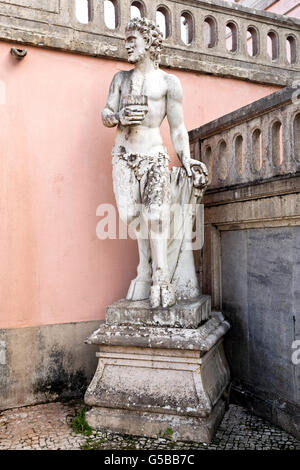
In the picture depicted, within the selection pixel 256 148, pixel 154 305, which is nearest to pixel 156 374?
pixel 154 305

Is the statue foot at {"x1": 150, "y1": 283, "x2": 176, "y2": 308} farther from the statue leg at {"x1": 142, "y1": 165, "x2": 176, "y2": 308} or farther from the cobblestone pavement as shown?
the cobblestone pavement

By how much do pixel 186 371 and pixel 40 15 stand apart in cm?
320

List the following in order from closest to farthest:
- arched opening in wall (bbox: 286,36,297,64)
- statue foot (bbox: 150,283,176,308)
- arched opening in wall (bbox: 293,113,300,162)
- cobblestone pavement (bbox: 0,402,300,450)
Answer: cobblestone pavement (bbox: 0,402,300,450), arched opening in wall (bbox: 293,113,300,162), statue foot (bbox: 150,283,176,308), arched opening in wall (bbox: 286,36,297,64)

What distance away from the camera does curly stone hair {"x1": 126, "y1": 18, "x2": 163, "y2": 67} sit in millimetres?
3344

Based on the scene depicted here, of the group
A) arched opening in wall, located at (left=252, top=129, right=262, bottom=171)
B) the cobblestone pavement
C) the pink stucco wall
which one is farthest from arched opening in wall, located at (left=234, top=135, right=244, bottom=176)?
the cobblestone pavement

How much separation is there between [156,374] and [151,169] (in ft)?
4.95

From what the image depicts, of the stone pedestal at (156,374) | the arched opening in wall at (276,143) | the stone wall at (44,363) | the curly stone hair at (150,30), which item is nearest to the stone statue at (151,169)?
the curly stone hair at (150,30)

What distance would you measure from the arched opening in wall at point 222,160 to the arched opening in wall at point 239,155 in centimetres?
18

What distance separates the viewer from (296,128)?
3146mm

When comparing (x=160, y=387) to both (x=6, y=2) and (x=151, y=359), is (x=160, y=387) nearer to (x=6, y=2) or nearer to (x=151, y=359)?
(x=151, y=359)

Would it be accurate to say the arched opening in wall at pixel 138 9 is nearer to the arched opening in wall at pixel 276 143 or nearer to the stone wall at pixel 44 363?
the arched opening in wall at pixel 276 143

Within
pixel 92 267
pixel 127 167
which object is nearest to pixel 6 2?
pixel 127 167

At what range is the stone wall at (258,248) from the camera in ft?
10.6

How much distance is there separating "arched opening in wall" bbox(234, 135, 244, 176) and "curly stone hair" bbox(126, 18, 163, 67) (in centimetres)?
95
